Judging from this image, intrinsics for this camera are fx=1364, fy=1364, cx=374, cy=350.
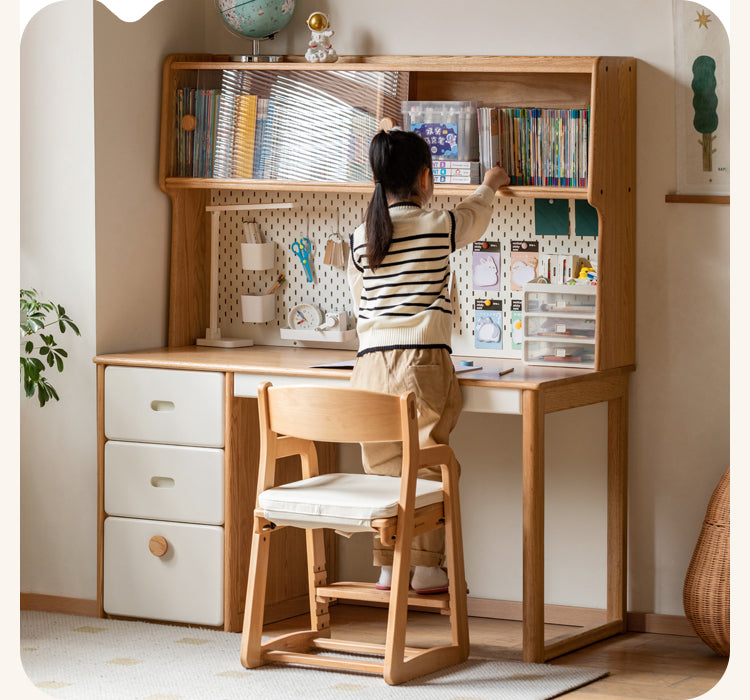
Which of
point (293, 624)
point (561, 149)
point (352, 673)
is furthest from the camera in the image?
point (293, 624)

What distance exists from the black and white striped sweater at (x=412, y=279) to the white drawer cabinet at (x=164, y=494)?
1.77ft

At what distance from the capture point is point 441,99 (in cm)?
398

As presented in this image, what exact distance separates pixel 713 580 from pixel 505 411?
2.34ft

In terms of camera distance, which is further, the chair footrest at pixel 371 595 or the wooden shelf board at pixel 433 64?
the wooden shelf board at pixel 433 64

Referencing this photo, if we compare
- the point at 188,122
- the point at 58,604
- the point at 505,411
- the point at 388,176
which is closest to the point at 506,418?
the point at 505,411

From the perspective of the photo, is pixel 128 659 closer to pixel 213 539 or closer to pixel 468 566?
pixel 213 539

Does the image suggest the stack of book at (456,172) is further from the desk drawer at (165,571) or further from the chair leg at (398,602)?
the desk drawer at (165,571)

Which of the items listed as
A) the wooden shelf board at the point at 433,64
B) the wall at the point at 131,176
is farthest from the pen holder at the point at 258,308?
the wooden shelf board at the point at 433,64

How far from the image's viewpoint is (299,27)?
416cm

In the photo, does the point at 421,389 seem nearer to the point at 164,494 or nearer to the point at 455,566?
the point at 455,566

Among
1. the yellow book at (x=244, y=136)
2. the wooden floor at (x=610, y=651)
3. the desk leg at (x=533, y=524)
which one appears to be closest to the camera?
the wooden floor at (x=610, y=651)

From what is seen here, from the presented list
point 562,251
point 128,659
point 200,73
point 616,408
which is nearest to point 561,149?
point 562,251

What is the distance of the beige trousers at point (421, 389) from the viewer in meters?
3.44

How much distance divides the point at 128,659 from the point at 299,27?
6.36ft
